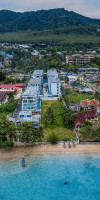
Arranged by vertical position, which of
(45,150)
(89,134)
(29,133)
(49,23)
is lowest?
(45,150)

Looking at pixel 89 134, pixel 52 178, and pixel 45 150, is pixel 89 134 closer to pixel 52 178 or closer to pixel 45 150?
pixel 45 150

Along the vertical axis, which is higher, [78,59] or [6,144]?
[78,59]

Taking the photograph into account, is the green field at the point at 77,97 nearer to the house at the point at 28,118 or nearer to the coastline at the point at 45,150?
the house at the point at 28,118

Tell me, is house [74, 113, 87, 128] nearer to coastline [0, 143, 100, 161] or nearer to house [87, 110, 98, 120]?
house [87, 110, 98, 120]

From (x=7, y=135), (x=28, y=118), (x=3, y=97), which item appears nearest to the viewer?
(x=7, y=135)

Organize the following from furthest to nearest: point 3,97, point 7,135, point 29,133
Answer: point 3,97
point 7,135
point 29,133

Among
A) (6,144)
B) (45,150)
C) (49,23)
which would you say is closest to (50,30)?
(49,23)

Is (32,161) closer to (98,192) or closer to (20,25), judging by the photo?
(98,192)

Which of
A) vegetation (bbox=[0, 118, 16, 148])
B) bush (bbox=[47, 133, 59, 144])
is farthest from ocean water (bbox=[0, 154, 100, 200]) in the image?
bush (bbox=[47, 133, 59, 144])
